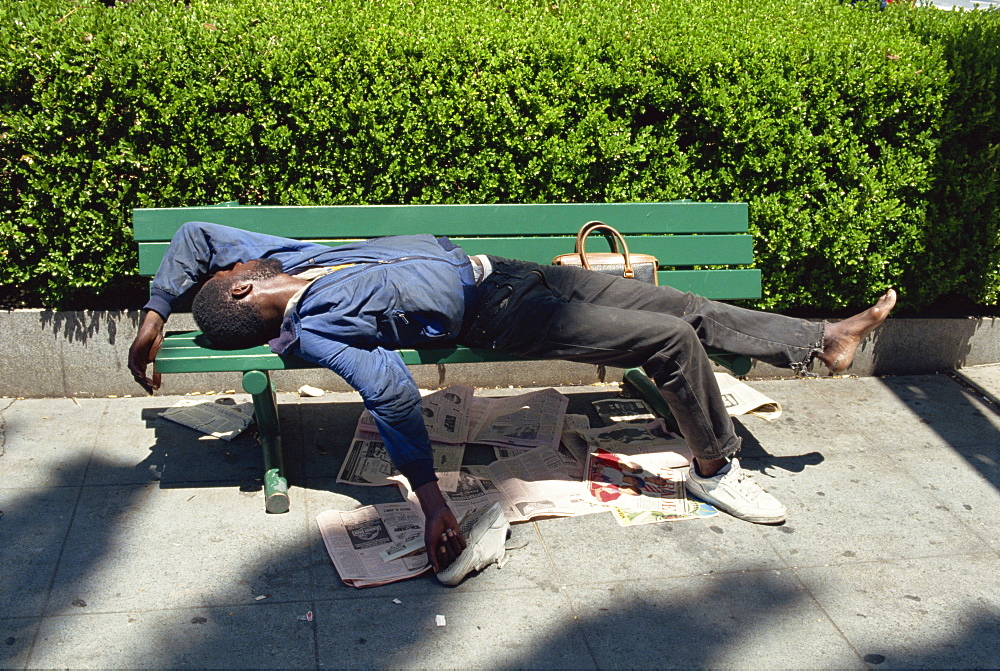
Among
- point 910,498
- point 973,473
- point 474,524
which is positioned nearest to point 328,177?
point 474,524

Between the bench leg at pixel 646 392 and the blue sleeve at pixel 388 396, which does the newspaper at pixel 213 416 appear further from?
the bench leg at pixel 646 392

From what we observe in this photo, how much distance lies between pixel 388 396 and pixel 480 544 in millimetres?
593

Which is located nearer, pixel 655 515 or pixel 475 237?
pixel 655 515

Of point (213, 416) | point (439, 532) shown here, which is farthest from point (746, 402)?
point (213, 416)

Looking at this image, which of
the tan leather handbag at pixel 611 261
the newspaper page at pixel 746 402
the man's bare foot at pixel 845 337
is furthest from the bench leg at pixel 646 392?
the man's bare foot at pixel 845 337

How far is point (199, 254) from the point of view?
3.48 meters

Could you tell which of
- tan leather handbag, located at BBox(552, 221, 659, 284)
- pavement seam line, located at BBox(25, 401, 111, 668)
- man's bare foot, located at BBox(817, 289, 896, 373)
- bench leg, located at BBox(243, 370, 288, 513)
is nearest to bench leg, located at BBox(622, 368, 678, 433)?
tan leather handbag, located at BBox(552, 221, 659, 284)

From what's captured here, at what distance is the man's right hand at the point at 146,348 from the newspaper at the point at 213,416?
0.64 metres

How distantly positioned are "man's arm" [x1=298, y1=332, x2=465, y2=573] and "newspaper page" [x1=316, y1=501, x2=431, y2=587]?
134 millimetres

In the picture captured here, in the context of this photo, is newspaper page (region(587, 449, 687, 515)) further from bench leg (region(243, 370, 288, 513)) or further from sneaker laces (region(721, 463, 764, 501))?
bench leg (region(243, 370, 288, 513))

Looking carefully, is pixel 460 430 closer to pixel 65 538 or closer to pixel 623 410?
pixel 623 410

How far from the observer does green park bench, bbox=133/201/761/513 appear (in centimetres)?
338

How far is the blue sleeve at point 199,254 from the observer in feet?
11.3

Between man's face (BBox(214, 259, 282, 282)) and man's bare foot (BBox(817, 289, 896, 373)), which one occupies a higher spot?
man's face (BBox(214, 259, 282, 282))
